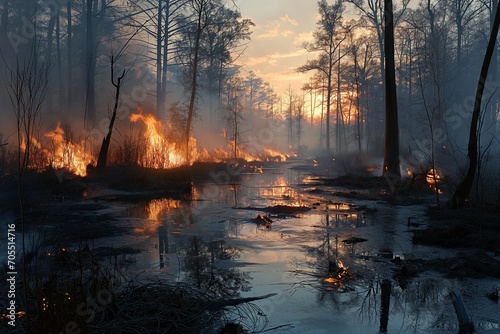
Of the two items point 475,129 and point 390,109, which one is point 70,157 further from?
point 475,129

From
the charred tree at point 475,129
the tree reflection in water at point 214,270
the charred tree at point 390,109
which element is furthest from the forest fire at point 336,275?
the charred tree at point 390,109

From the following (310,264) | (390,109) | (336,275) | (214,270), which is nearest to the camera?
(336,275)

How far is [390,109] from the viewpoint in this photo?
1479 centimetres

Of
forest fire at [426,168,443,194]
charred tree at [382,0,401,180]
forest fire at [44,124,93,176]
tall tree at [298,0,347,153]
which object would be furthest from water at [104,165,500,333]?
tall tree at [298,0,347,153]

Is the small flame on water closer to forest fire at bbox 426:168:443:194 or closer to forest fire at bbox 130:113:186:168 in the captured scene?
forest fire at bbox 130:113:186:168

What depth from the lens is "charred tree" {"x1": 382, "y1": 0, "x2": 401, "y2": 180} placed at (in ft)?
48.4

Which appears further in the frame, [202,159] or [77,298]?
[202,159]

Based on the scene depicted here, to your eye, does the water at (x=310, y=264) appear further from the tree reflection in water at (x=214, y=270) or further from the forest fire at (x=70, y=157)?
the forest fire at (x=70, y=157)

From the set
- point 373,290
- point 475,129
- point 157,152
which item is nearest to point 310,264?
point 373,290

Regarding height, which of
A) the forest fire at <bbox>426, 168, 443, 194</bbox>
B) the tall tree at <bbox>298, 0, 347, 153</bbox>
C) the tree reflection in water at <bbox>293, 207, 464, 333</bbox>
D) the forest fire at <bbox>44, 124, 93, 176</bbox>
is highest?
Answer: the tall tree at <bbox>298, 0, 347, 153</bbox>

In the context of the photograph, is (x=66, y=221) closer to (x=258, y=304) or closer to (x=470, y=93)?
(x=258, y=304)

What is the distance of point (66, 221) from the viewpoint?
8203 mm

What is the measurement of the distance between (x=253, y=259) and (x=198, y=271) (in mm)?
1004

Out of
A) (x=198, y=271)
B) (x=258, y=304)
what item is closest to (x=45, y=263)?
(x=198, y=271)
